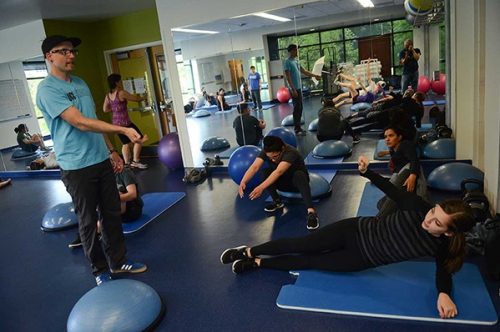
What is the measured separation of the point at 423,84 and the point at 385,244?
2942 mm

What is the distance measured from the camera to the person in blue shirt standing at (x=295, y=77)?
187 inches

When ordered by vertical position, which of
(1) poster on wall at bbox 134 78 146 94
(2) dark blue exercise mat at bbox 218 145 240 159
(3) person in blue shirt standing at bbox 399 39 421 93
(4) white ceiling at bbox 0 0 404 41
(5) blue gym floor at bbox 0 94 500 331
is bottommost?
(5) blue gym floor at bbox 0 94 500 331

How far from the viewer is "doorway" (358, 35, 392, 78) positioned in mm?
4191

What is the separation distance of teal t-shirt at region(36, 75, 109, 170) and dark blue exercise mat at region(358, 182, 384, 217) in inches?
83.1

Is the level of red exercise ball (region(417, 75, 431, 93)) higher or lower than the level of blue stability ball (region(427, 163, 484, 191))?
higher

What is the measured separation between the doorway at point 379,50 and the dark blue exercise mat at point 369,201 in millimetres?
1465

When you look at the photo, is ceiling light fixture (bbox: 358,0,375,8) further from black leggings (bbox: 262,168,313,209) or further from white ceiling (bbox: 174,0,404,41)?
black leggings (bbox: 262,168,313,209)

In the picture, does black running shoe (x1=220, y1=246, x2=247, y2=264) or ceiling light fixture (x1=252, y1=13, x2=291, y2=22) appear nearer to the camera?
black running shoe (x1=220, y1=246, x2=247, y2=264)

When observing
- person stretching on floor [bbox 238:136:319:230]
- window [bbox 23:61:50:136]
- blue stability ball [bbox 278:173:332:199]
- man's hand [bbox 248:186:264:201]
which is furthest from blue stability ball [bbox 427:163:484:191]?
window [bbox 23:61:50:136]

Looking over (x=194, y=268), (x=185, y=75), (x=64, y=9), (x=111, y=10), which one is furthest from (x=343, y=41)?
(x=64, y=9)

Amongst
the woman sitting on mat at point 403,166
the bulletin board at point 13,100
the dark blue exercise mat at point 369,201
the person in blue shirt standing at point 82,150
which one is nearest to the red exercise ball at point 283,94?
the dark blue exercise mat at point 369,201

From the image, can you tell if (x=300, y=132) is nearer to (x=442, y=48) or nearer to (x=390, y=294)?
(x=442, y=48)

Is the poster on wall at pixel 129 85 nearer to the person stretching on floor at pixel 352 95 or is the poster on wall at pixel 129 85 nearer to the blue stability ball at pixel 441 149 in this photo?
the person stretching on floor at pixel 352 95

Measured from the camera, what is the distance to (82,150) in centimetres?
232
